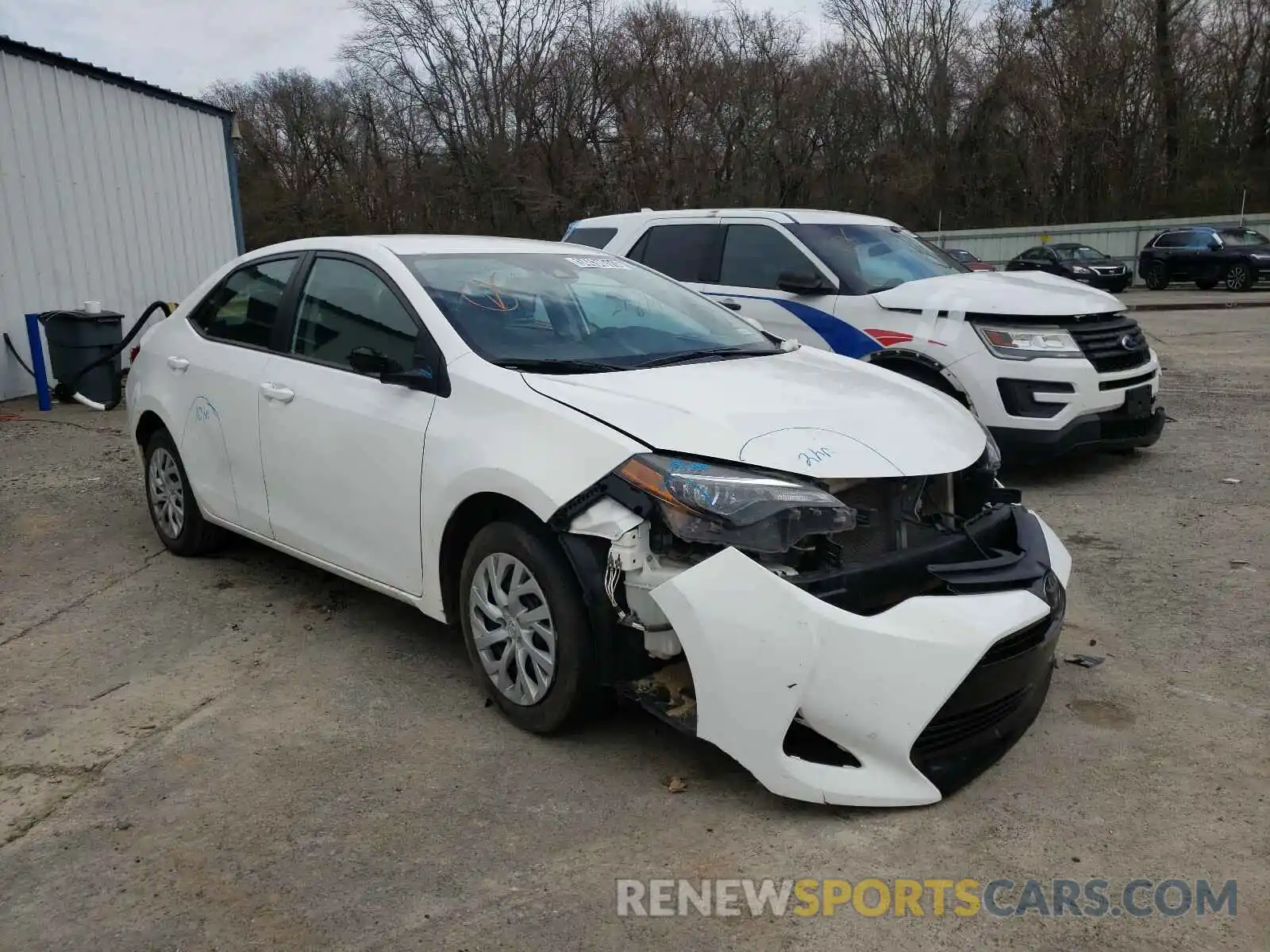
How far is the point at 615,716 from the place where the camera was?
3699 mm

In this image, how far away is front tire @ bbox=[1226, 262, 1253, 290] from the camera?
25.1 m

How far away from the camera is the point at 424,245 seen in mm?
4469

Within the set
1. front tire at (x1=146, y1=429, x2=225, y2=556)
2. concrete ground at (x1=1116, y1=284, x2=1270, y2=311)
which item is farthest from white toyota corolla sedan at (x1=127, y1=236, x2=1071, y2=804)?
concrete ground at (x1=1116, y1=284, x2=1270, y2=311)

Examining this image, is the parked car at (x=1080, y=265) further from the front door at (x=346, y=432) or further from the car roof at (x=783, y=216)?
the front door at (x=346, y=432)

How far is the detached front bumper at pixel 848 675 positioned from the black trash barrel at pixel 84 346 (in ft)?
32.3

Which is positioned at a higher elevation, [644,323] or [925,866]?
[644,323]

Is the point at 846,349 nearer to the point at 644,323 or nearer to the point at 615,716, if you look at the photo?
the point at 644,323

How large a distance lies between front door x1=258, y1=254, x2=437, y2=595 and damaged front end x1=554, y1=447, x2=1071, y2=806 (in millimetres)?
951

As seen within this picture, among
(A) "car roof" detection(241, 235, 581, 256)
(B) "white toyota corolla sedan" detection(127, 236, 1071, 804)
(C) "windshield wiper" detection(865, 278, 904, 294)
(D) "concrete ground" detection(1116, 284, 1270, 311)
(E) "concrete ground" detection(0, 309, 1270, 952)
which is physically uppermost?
(A) "car roof" detection(241, 235, 581, 256)

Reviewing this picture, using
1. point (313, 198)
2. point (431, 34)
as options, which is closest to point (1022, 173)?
point (431, 34)

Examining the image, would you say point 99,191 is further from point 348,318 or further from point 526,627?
point 526,627

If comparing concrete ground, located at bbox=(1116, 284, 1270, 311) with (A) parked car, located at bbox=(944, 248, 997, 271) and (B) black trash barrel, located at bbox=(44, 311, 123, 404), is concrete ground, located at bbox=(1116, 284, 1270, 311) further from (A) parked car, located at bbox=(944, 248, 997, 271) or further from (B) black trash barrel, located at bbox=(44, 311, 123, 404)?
(B) black trash barrel, located at bbox=(44, 311, 123, 404)

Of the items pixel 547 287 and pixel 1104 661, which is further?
pixel 547 287

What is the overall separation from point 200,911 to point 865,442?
232cm
